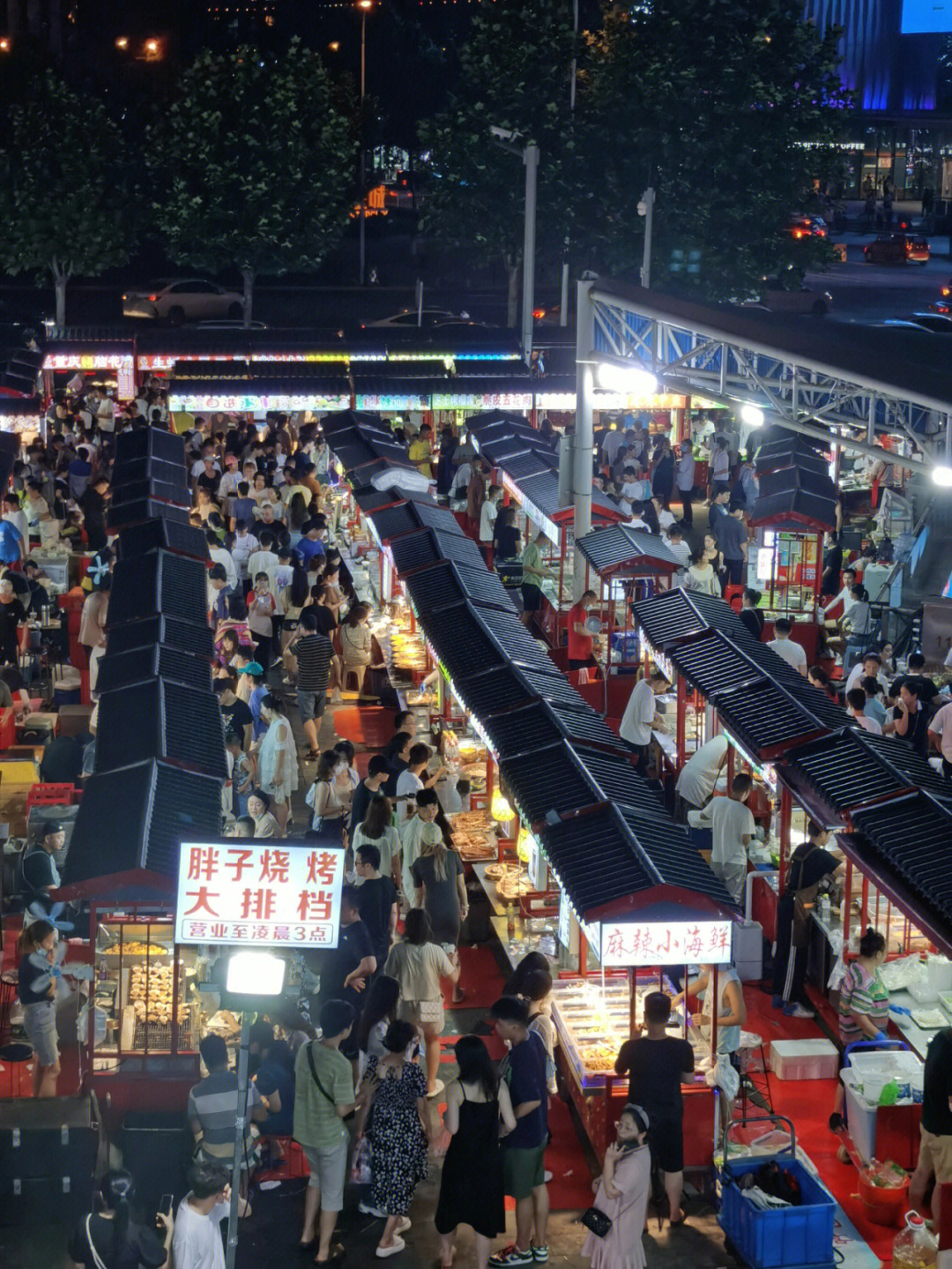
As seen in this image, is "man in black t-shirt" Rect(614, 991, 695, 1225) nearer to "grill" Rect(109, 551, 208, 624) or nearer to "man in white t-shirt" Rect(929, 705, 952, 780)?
"man in white t-shirt" Rect(929, 705, 952, 780)

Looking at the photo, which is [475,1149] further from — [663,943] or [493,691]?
[493,691]

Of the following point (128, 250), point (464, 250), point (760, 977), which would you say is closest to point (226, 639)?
point (760, 977)

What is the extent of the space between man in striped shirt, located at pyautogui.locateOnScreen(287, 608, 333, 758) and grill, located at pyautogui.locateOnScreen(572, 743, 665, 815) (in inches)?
206

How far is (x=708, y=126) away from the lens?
4534cm

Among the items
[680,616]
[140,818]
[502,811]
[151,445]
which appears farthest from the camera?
[151,445]

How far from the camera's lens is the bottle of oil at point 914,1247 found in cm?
1082

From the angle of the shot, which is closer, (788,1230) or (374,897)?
(788,1230)

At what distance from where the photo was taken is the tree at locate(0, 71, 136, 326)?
47.5m

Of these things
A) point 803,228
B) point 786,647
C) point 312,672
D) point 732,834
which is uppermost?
point 803,228

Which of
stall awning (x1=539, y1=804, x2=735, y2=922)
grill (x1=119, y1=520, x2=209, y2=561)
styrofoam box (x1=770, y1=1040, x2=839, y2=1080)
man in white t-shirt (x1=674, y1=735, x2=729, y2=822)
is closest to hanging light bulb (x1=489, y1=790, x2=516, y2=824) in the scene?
man in white t-shirt (x1=674, y1=735, x2=729, y2=822)

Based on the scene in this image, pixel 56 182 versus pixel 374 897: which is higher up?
pixel 56 182

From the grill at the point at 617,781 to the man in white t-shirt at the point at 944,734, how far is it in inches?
165

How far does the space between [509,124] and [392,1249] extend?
40.5m

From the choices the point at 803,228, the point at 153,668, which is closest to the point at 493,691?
the point at 153,668
